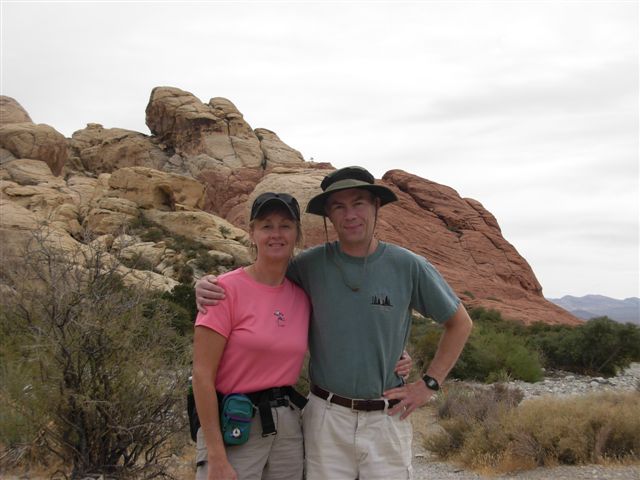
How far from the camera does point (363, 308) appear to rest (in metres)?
2.87

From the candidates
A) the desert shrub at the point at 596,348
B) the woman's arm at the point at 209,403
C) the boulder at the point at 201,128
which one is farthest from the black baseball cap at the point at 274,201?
the boulder at the point at 201,128

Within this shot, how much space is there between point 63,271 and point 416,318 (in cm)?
1879

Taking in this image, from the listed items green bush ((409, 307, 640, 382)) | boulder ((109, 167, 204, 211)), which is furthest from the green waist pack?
boulder ((109, 167, 204, 211))

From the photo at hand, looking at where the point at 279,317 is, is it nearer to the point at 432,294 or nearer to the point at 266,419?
the point at 266,419

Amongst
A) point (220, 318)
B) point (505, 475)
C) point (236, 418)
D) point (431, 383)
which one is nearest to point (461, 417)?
point (505, 475)

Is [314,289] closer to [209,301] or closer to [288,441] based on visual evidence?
[209,301]

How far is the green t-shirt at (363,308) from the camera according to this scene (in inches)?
112

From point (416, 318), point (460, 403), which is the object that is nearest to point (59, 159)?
point (416, 318)

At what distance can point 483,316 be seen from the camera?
28.4 metres

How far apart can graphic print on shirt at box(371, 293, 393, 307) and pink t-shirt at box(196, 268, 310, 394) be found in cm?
38

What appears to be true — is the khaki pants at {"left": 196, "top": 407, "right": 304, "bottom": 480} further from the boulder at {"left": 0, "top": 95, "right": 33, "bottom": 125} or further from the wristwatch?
the boulder at {"left": 0, "top": 95, "right": 33, "bottom": 125}

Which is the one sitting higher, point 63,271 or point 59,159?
point 59,159

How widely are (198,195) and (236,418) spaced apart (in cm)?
3410

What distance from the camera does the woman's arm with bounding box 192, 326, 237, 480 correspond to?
2623 mm
